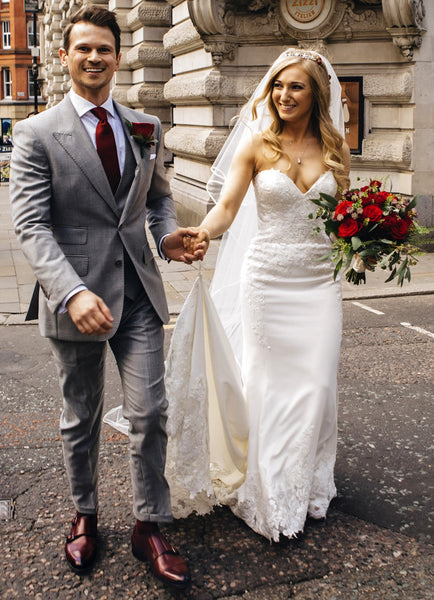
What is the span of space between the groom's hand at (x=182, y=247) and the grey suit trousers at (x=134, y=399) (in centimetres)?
27

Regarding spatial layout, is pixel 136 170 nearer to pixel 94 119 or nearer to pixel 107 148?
pixel 107 148

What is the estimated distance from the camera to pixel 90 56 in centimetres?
308

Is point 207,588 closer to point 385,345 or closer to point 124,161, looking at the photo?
point 124,161

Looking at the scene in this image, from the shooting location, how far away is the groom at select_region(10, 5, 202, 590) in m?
Answer: 3.03

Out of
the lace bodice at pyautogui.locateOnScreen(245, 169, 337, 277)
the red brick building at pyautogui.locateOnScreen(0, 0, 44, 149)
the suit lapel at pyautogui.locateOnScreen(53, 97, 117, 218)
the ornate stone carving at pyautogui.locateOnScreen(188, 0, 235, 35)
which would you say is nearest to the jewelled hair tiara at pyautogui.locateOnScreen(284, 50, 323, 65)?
the lace bodice at pyautogui.locateOnScreen(245, 169, 337, 277)

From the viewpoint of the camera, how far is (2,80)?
2653 inches

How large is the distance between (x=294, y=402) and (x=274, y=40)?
9.65 m

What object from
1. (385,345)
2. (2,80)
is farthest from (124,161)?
(2,80)

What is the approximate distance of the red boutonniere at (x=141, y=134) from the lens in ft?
10.5

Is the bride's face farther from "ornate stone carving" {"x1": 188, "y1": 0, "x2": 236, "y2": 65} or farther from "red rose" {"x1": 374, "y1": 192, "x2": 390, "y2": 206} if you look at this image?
"ornate stone carving" {"x1": 188, "y1": 0, "x2": 236, "y2": 65}

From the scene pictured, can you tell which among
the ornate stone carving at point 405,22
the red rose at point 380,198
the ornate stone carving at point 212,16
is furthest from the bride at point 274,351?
the ornate stone carving at point 212,16

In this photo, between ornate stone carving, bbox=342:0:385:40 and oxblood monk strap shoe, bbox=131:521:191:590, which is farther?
ornate stone carving, bbox=342:0:385:40

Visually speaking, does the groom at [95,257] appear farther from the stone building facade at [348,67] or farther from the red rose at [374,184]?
the stone building facade at [348,67]

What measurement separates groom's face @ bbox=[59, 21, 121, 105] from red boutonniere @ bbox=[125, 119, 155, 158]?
19 cm
